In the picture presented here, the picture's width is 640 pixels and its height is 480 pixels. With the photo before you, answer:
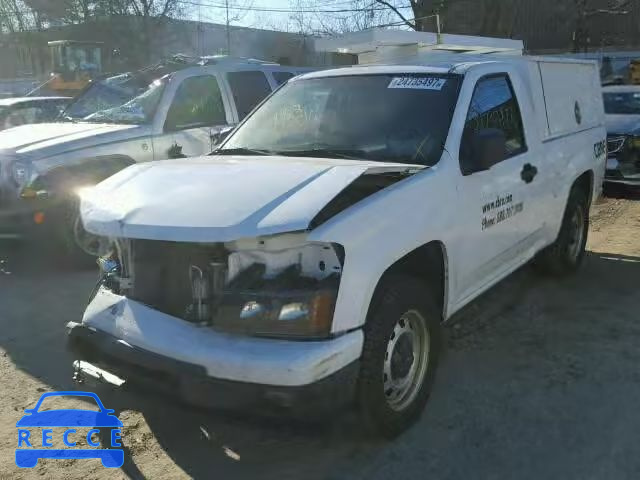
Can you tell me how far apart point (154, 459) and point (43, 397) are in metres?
1.07

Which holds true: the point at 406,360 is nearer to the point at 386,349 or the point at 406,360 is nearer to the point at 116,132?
the point at 386,349

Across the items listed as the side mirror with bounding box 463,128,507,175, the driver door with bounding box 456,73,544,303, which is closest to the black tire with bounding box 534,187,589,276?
the driver door with bounding box 456,73,544,303

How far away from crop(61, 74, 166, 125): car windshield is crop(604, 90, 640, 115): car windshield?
7.39 metres

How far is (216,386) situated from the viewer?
8.95ft

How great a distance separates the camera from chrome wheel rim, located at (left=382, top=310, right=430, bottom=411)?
3273mm

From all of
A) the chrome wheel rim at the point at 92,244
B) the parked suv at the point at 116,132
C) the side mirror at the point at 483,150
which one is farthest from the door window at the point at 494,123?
the parked suv at the point at 116,132

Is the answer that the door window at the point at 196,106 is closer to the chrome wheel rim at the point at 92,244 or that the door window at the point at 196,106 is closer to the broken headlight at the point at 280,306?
the chrome wheel rim at the point at 92,244

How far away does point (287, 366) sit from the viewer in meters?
2.68

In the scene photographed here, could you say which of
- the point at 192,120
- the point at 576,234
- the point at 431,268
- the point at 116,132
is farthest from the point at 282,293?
the point at 192,120

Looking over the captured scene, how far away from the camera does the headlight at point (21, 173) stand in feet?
19.9

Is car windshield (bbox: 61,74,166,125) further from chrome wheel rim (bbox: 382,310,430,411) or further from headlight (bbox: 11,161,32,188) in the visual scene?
chrome wheel rim (bbox: 382,310,430,411)

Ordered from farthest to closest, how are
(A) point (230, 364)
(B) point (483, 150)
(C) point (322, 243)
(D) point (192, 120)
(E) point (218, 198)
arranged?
1. (D) point (192, 120)
2. (B) point (483, 150)
3. (E) point (218, 198)
4. (C) point (322, 243)
5. (A) point (230, 364)

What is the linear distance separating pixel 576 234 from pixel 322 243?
4.08 metres

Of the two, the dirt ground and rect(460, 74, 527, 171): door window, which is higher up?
rect(460, 74, 527, 171): door window
